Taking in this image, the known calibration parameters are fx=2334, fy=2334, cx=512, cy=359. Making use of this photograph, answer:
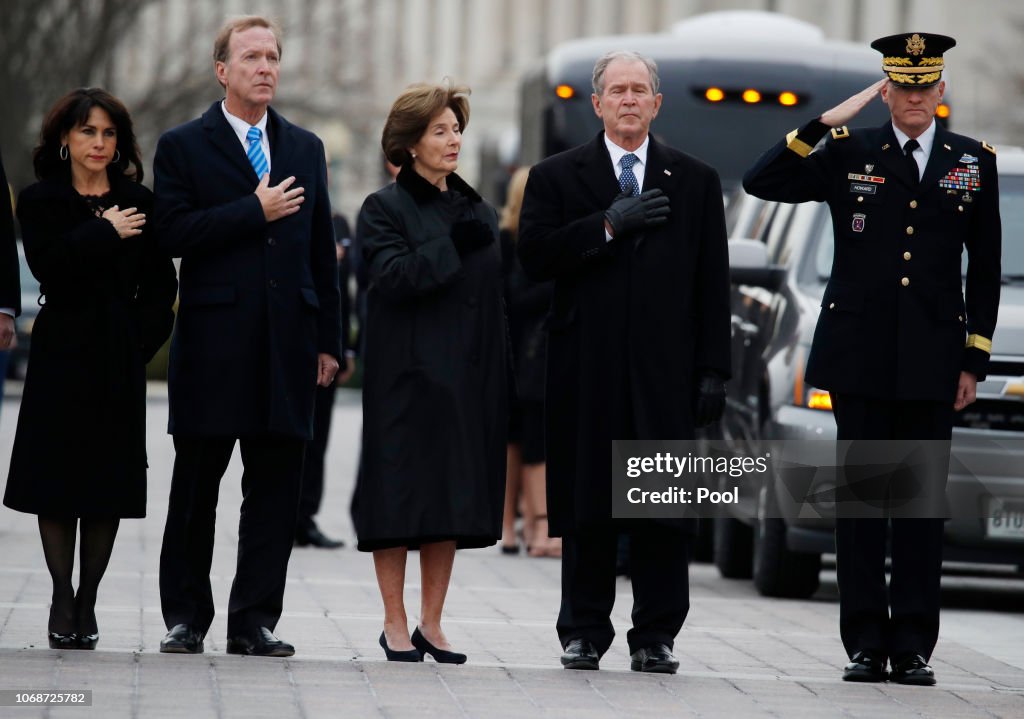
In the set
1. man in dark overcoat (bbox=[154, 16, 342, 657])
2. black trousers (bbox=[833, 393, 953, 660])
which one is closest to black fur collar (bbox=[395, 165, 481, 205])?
man in dark overcoat (bbox=[154, 16, 342, 657])

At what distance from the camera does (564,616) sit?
750 cm

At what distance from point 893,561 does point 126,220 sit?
8.77 ft

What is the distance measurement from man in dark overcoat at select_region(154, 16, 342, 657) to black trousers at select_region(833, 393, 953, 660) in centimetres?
177

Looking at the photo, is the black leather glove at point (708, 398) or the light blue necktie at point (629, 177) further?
the light blue necktie at point (629, 177)

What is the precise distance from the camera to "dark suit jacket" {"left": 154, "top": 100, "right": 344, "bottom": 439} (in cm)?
732

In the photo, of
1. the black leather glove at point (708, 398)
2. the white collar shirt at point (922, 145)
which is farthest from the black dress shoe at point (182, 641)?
the white collar shirt at point (922, 145)

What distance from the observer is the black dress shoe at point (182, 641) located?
7238 millimetres

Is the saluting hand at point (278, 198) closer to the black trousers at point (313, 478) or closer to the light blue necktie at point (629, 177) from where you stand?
the light blue necktie at point (629, 177)

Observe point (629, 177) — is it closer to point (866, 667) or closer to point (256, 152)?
point (256, 152)

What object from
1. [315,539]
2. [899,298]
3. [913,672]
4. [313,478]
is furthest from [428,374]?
[315,539]

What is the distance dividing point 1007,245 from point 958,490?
1257mm

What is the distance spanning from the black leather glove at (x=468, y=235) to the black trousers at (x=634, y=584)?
3.22ft

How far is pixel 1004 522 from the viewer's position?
393 inches

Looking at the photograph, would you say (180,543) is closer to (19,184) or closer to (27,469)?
(27,469)
